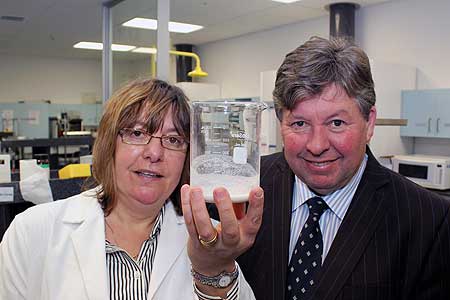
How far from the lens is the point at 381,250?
3.62 feet

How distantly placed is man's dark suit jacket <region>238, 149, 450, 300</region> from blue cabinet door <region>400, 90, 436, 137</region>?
11.2ft

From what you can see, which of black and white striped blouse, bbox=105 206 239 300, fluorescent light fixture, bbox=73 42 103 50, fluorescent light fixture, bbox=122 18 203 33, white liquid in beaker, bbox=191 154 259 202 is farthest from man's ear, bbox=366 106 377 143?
fluorescent light fixture, bbox=73 42 103 50

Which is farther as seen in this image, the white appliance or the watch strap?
the white appliance

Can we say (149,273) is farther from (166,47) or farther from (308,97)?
(166,47)

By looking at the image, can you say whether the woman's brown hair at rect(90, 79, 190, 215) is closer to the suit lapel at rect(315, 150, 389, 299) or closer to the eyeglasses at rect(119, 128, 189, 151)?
the eyeglasses at rect(119, 128, 189, 151)

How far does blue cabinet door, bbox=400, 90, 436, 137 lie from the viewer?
4.27 metres

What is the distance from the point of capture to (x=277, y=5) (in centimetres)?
502

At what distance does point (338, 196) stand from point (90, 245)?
2.15 ft

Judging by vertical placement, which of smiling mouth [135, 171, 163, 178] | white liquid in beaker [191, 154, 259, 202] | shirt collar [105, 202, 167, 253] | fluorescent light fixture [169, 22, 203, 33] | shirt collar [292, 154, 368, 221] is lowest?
shirt collar [105, 202, 167, 253]

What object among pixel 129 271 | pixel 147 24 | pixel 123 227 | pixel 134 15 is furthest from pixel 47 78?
pixel 129 271

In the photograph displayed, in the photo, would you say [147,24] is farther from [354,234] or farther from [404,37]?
[404,37]

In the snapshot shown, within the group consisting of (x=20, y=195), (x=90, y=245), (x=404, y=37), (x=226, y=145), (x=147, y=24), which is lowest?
(x=20, y=195)

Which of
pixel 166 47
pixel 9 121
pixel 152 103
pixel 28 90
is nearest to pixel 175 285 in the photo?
pixel 152 103

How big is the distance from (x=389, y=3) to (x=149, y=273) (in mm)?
4710
